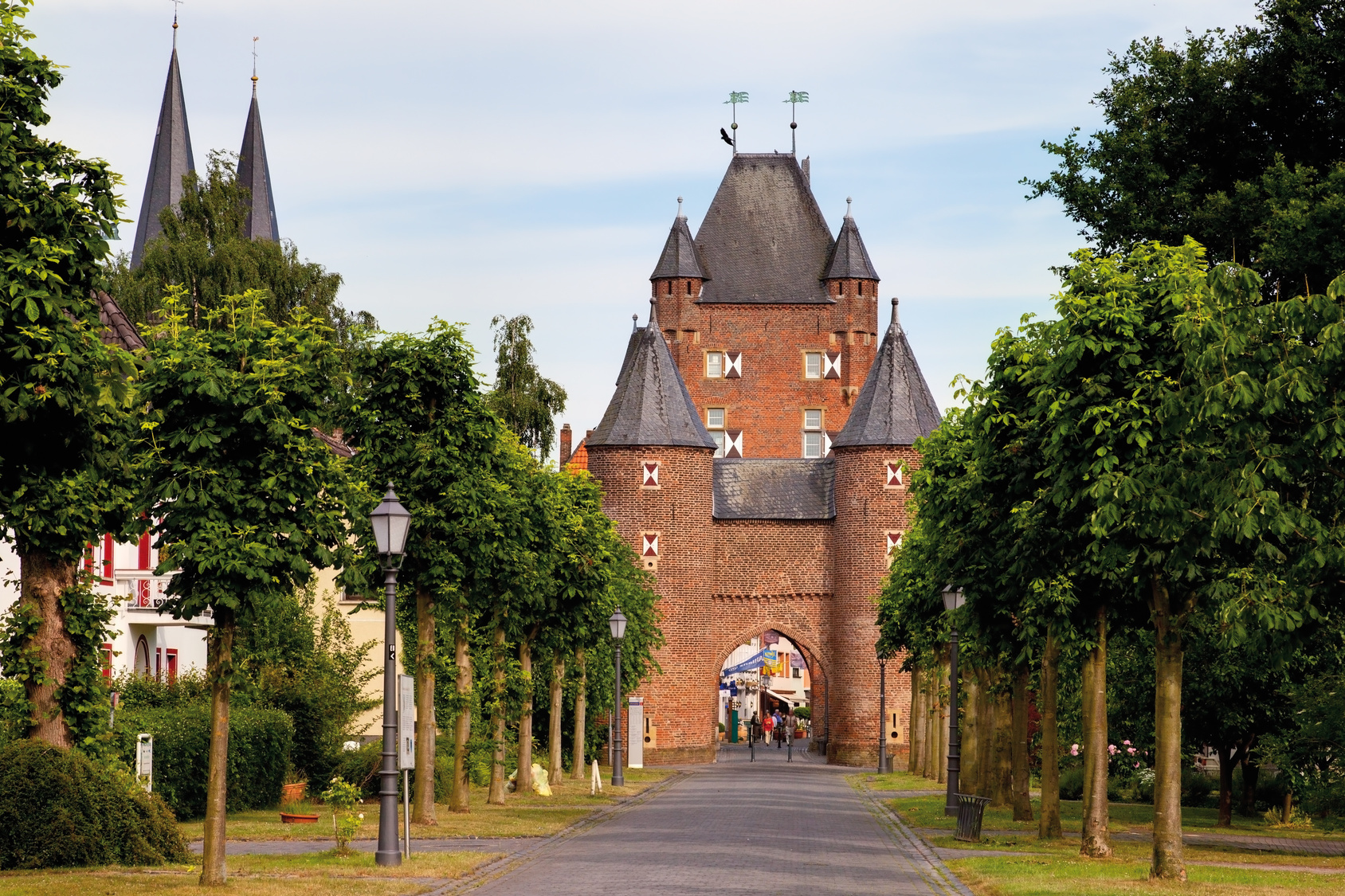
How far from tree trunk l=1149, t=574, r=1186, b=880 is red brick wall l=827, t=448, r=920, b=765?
44831 millimetres

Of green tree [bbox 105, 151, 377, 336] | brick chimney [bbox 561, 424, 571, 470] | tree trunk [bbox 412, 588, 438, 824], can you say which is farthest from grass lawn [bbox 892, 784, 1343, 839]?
brick chimney [bbox 561, 424, 571, 470]

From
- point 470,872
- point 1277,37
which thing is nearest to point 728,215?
point 1277,37

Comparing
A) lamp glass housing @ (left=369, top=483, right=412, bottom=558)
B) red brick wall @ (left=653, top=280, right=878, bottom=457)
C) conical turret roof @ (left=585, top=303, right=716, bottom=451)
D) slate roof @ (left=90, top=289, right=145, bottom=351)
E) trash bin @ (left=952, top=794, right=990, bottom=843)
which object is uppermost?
red brick wall @ (left=653, top=280, right=878, bottom=457)

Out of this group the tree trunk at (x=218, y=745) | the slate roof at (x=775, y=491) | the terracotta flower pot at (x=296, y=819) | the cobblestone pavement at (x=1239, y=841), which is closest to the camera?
the tree trunk at (x=218, y=745)

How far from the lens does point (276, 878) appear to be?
16.8 m

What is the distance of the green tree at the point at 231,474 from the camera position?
621 inches

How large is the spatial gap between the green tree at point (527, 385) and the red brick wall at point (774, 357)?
621 inches

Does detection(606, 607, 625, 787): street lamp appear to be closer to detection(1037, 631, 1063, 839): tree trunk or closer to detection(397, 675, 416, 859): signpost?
detection(1037, 631, 1063, 839): tree trunk

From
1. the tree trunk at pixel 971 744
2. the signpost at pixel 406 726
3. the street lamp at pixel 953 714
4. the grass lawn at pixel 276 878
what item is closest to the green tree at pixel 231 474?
the grass lawn at pixel 276 878

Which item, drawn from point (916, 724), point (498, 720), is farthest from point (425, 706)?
point (916, 724)

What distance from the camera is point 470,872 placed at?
1803 centimetres

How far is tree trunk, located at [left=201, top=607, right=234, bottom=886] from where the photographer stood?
15.7 meters

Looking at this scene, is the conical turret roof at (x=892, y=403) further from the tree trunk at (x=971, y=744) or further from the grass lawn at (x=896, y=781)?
the tree trunk at (x=971, y=744)

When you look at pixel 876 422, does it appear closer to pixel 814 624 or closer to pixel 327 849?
pixel 814 624
